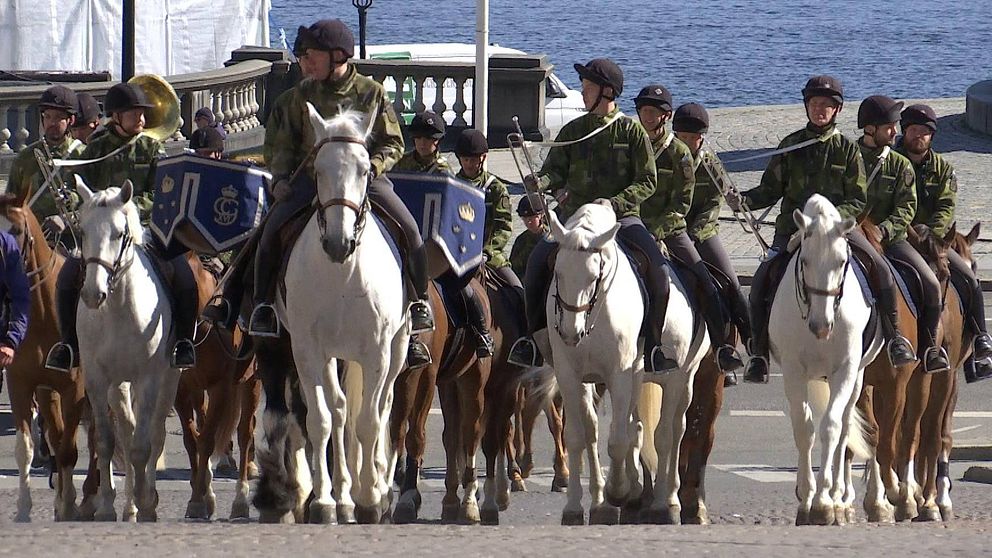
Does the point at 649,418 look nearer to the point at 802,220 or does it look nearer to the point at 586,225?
the point at 586,225

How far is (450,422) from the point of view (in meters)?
14.5

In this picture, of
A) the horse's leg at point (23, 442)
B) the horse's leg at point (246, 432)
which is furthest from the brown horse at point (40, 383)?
the horse's leg at point (246, 432)

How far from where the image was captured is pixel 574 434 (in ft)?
43.8

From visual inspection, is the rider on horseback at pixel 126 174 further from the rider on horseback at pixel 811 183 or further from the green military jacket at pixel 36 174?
the rider on horseback at pixel 811 183

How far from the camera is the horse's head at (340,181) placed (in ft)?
37.4

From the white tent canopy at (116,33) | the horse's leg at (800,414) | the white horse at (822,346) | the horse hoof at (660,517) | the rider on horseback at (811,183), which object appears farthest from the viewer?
the white tent canopy at (116,33)

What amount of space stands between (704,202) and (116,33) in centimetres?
2614

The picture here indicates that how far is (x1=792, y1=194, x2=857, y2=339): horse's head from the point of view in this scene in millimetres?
12719

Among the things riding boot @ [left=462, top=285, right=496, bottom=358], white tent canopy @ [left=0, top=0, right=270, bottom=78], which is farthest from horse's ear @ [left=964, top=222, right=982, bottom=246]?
white tent canopy @ [left=0, top=0, right=270, bottom=78]

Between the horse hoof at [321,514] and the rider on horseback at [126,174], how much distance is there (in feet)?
6.20

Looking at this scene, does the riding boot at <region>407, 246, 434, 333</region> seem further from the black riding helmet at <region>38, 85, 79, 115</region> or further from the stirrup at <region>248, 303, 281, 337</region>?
the black riding helmet at <region>38, 85, 79, 115</region>

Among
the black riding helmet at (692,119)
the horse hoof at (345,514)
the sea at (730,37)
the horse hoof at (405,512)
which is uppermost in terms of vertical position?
the black riding helmet at (692,119)

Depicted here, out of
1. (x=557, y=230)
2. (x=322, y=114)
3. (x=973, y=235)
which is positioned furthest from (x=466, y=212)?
(x=973, y=235)

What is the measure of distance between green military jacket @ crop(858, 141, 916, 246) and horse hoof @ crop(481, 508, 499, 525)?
3.27m
